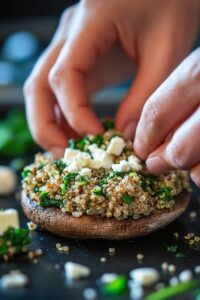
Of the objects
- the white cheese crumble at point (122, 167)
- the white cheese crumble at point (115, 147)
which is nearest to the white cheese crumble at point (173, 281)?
the white cheese crumble at point (122, 167)

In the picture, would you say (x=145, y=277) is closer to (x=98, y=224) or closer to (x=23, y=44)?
(x=98, y=224)

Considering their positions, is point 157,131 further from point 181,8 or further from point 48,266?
point 181,8

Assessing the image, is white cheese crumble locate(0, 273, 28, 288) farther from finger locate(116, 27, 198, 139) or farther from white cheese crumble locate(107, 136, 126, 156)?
finger locate(116, 27, 198, 139)

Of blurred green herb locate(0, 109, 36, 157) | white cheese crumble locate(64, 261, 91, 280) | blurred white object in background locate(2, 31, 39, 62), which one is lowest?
blurred white object in background locate(2, 31, 39, 62)

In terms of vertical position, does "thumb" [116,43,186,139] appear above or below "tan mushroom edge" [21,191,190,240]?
above

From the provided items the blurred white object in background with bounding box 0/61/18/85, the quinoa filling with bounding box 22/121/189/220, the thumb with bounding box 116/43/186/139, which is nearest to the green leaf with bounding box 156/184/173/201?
the quinoa filling with bounding box 22/121/189/220

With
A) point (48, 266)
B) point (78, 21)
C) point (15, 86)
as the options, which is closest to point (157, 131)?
point (48, 266)

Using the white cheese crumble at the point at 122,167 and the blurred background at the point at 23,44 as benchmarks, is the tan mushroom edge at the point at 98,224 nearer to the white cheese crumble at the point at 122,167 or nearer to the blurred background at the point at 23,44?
the white cheese crumble at the point at 122,167
